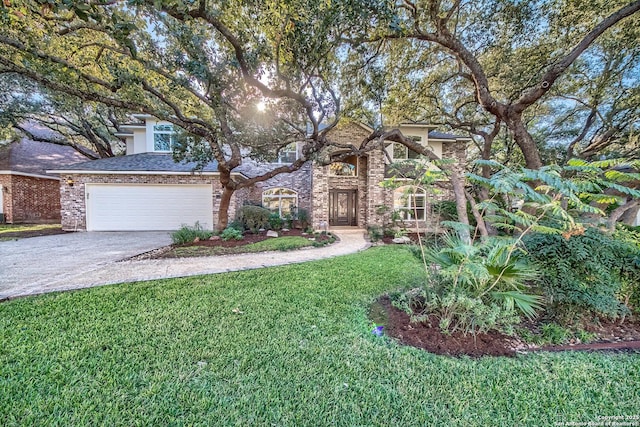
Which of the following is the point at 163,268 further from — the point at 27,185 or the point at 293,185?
the point at 27,185

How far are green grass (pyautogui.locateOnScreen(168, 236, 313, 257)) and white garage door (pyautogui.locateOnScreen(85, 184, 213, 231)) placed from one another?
5.30 metres

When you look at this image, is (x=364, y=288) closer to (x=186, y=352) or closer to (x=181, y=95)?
(x=186, y=352)

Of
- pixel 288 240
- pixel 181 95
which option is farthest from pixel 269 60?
pixel 288 240

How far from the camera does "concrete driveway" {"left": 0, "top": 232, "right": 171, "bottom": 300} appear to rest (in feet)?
16.6

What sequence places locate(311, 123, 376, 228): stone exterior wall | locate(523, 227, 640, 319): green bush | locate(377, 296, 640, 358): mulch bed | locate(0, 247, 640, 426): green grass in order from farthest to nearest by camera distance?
locate(311, 123, 376, 228): stone exterior wall → locate(523, 227, 640, 319): green bush → locate(377, 296, 640, 358): mulch bed → locate(0, 247, 640, 426): green grass

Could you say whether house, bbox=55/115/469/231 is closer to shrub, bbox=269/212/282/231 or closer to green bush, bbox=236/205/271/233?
green bush, bbox=236/205/271/233

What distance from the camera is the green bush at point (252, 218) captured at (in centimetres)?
1180

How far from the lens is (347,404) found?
2.16 m

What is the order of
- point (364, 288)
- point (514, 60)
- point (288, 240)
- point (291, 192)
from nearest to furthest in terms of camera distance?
point (364, 288) < point (514, 60) < point (288, 240) < point (291, 192)

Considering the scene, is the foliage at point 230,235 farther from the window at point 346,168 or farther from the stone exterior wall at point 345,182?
the window at point 346,168

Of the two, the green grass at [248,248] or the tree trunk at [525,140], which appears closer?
the tree trunk at [525,140]

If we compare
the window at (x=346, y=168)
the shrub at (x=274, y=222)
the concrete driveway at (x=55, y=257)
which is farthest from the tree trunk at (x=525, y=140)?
the concrete driveway at (x=55, y=257)

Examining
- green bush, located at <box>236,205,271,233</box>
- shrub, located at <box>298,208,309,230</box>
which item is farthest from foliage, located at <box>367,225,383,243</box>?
green bush, located at <box>236,205,271,233</box>

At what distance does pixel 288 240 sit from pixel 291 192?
18.8 ft
